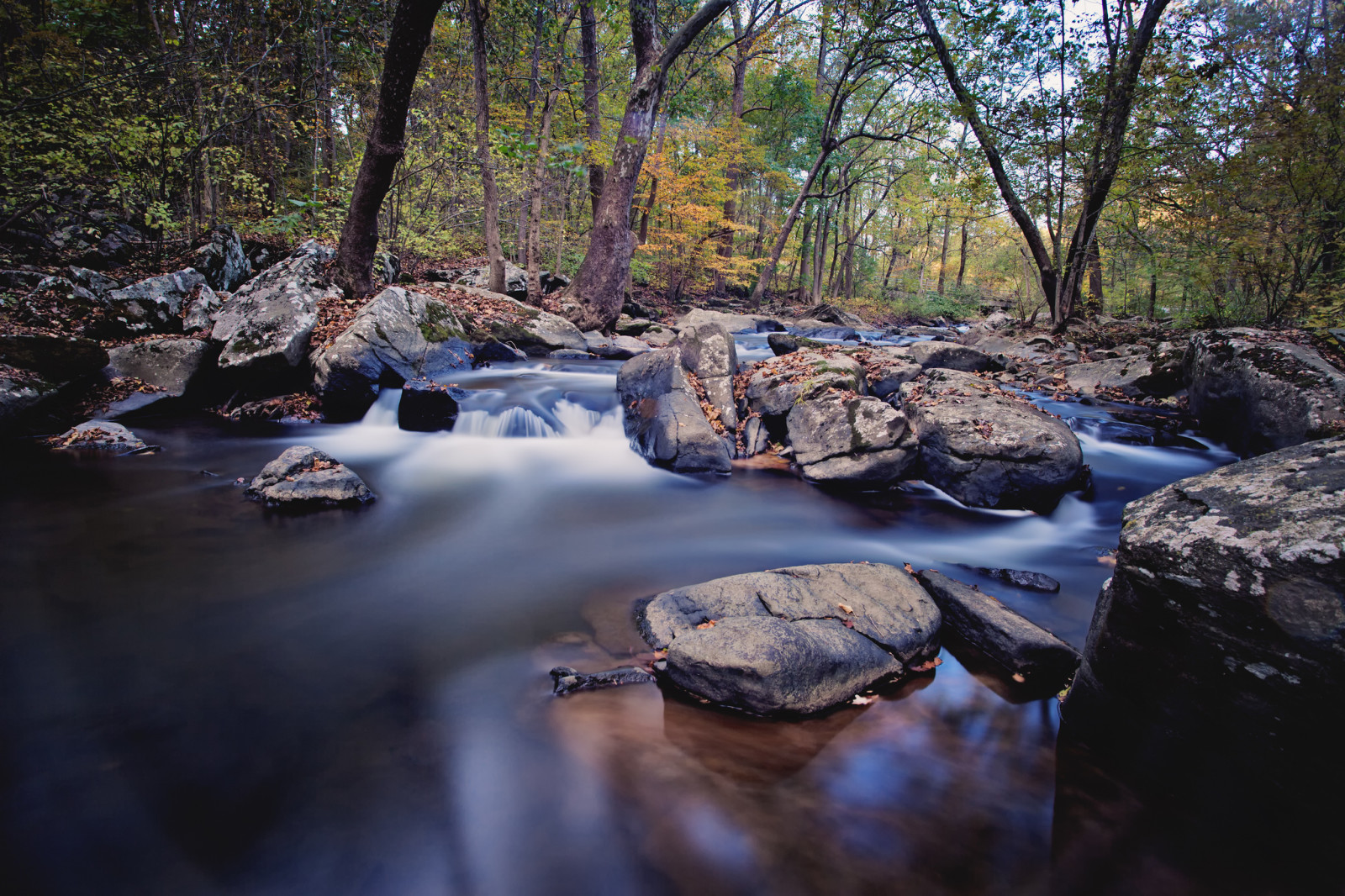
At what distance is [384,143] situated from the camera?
7566 mm

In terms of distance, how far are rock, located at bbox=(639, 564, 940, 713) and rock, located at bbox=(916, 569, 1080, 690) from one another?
0.71ft

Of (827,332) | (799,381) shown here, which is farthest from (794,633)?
(827,332)

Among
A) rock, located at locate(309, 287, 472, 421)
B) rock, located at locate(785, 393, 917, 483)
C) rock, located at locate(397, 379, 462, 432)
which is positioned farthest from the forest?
rock, located at locate(785, 393, 917, 483)

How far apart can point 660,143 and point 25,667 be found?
60.8ft

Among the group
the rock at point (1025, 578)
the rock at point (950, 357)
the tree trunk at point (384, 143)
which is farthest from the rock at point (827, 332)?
the rock at point (1025, 578)

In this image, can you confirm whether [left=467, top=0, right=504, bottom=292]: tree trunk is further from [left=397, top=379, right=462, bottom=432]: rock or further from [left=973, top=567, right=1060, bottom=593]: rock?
[left=973, top=567, right=1060, bottom=593]: rock

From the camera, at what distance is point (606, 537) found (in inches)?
204

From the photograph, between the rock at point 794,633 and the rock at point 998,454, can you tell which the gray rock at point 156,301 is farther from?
the rock at point 998,454

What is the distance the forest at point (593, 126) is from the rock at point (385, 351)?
5.62 ft

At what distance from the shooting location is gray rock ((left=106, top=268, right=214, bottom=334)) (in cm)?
759

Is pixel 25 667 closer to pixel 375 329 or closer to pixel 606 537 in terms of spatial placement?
pixel 606 537

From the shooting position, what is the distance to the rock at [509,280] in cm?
1377

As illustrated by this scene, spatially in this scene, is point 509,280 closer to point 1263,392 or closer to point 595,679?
point 595,679

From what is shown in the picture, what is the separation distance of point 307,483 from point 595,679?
3.68 metres
